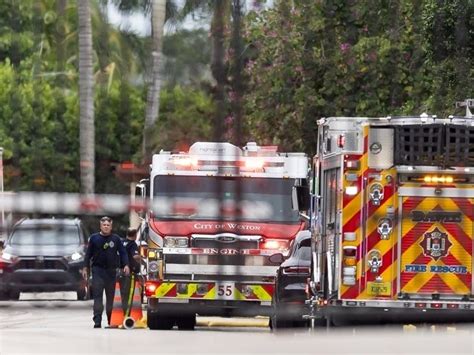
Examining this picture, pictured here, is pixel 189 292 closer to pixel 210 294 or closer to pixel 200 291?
pixel 200 291

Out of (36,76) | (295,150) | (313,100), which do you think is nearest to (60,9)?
(36,76)

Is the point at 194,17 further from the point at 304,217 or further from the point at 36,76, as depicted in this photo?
the point at 304,217

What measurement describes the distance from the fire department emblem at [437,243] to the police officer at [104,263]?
3084 mm

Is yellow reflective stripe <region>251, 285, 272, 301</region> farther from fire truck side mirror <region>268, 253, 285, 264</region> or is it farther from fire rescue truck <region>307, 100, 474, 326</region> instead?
fire rescue truck <region>307, 100, 474, 326</region>

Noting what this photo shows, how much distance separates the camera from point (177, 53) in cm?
429

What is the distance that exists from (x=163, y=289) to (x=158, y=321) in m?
0.62

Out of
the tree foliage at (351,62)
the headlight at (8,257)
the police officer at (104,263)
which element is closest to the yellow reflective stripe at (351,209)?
the tree foliage at (351,62)

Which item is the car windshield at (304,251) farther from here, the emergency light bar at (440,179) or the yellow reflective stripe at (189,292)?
the emergency light bar at (440,179)

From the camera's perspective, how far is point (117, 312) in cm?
1301

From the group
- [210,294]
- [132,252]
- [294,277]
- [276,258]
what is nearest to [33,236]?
[210,294]

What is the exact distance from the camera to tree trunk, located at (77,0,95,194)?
445cm

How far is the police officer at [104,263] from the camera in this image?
1204 cm

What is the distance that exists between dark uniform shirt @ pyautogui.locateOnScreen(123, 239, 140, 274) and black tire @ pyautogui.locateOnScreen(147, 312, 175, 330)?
65 cm

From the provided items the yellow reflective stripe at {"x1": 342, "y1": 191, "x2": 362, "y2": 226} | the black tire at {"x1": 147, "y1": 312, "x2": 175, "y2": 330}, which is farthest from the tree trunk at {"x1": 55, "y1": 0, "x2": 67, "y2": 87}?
the black tire at {"x1": 147, "y1": 312, "x2": 175, "y2": 330}
